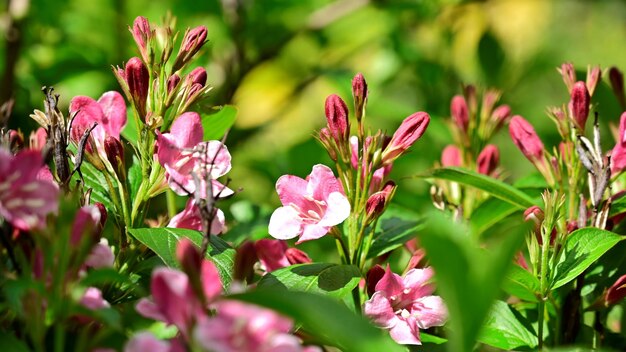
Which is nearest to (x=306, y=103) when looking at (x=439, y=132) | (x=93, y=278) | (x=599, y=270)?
(x=439, y=132)

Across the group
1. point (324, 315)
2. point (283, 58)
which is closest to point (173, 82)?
point (324, 315)

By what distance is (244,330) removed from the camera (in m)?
0.58

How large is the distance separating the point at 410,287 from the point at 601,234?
222mm

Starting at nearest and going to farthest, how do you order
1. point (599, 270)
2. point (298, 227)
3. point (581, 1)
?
1. point (298, 227)
2. point (599, 270)
3. point (581, 1)

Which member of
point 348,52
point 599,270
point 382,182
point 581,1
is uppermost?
point 581,1

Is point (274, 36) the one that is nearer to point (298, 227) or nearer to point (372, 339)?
point (298, 227)

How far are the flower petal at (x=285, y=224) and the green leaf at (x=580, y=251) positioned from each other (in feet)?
0.96

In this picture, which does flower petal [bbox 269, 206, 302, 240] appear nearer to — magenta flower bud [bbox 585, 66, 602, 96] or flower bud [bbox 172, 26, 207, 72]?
flower bud [bbox 172, 26, 207, 72]

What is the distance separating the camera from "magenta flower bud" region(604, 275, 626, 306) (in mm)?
935

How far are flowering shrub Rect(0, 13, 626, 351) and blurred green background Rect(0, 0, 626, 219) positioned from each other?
445mm

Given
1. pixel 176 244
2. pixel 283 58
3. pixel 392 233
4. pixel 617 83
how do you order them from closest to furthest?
pixel 176 244 → pixel 392 233 → pixel 617 83 → pixel 283 58

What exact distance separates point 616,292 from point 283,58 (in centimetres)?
159

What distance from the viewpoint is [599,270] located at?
1026 mm

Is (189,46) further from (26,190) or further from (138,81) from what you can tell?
(26,190)
